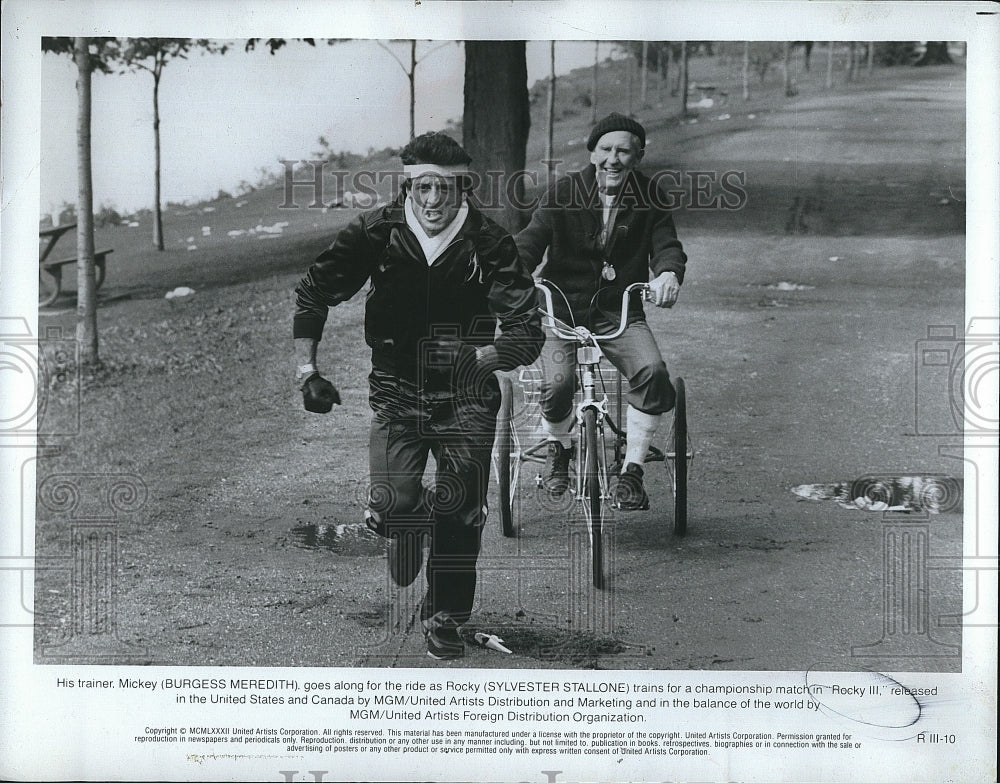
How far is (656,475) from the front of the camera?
4.35m

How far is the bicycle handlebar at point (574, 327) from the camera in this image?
Answer: 4289 mm

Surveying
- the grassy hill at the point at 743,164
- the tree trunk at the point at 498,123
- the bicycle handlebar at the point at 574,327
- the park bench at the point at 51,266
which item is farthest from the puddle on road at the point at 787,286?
the park bench at the point at 51,266

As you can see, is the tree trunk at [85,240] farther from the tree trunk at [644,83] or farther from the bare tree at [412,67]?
the tree trunk at [644,83]

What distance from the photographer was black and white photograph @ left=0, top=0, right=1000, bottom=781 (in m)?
4.27

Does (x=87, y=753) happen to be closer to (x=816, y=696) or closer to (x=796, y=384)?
(x=816, y=696)

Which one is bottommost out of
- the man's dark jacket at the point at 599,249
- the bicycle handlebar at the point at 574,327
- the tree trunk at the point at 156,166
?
the bicycle handlebar at the point at 574,327

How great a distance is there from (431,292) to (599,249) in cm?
73

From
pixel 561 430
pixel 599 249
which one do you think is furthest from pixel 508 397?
pixel 599 249

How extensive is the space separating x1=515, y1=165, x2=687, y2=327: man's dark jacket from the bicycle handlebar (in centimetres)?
3

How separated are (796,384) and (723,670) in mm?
1248

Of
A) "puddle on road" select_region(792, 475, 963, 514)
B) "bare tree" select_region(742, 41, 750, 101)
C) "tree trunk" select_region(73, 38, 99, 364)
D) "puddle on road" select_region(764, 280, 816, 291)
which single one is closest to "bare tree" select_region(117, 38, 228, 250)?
"tree trunk" select_region(73, 38, 99, 364)

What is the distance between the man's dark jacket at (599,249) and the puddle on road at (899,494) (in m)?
1.14

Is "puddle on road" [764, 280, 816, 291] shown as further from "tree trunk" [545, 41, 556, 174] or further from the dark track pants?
the dark track pants

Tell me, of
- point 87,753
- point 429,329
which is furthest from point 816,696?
point 87,753
